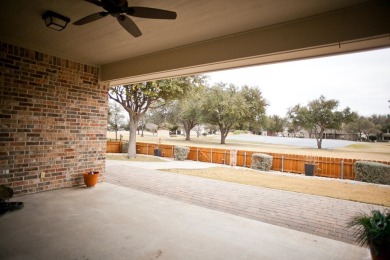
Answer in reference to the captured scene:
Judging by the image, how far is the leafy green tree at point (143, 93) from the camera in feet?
36.3

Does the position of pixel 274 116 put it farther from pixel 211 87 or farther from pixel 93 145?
pixel 93 145

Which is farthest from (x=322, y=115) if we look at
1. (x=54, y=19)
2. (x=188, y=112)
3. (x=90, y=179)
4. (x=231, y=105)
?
(x=54, y=19)

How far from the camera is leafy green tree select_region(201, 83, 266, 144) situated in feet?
85.6

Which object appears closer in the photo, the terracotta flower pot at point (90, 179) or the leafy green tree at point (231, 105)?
the terracotta flower pot at point (90, 179)

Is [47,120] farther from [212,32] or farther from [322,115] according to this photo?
[322,115]

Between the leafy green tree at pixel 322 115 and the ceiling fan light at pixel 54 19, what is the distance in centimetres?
2923

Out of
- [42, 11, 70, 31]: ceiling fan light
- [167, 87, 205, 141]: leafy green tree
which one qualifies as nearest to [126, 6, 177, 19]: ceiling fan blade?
[42, 11, 70, 31]: ceiling fan light

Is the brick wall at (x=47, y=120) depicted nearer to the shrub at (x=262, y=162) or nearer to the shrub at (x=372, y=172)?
the shrub at (x=262, y=162)

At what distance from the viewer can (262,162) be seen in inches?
436

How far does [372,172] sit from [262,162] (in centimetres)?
431

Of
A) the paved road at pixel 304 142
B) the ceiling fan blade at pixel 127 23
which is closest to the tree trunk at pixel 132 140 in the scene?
the ceiling fan blade at pixel 127 23

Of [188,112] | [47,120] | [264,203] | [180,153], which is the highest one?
[188,112]

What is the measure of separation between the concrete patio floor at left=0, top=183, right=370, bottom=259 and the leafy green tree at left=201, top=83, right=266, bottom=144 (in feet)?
73.6

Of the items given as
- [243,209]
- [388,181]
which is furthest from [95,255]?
[388,181]
